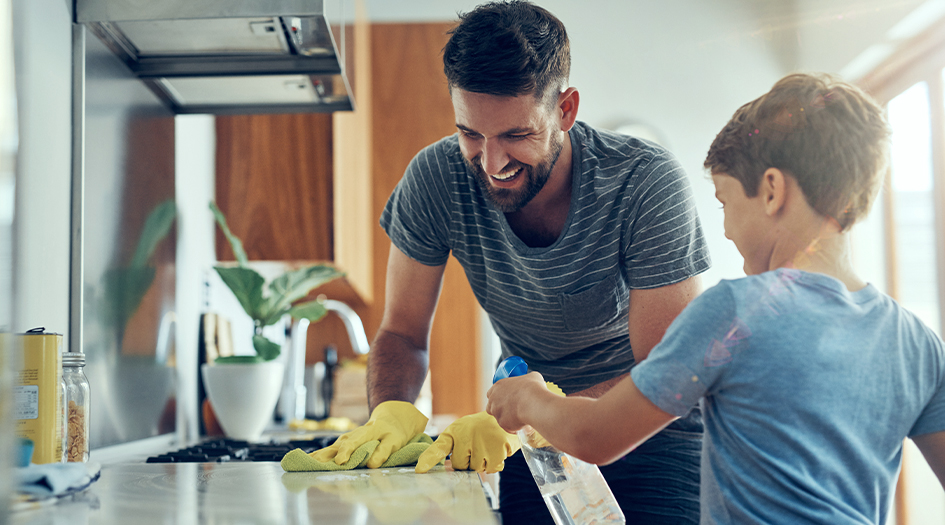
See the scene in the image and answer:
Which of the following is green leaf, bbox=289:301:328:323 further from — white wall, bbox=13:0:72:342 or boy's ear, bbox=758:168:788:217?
boy's ear, bbox=758:168:788:217

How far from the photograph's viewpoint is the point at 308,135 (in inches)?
77.1

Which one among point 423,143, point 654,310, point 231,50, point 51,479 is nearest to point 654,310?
point 654,310

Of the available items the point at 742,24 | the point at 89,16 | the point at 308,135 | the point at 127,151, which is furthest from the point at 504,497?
the point at 742,24

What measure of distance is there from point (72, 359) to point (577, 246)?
2.40 ft

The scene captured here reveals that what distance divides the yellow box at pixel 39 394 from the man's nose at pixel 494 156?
62 cm

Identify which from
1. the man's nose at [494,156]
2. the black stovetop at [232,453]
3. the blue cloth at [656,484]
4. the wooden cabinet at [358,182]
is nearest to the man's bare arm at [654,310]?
the blue cloth at [656,484]

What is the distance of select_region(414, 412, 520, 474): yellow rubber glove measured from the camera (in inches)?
34.6

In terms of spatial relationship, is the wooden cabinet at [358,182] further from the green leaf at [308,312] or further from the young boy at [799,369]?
the young boy at [799,369]

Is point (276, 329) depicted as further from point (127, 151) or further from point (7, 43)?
point (7, 43)

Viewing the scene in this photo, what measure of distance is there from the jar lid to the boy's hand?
53 cm

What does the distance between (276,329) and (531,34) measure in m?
2.17

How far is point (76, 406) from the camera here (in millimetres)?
900

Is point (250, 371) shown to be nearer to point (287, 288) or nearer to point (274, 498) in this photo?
point (287, 288)

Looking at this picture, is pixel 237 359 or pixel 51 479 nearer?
pixel 51 479
